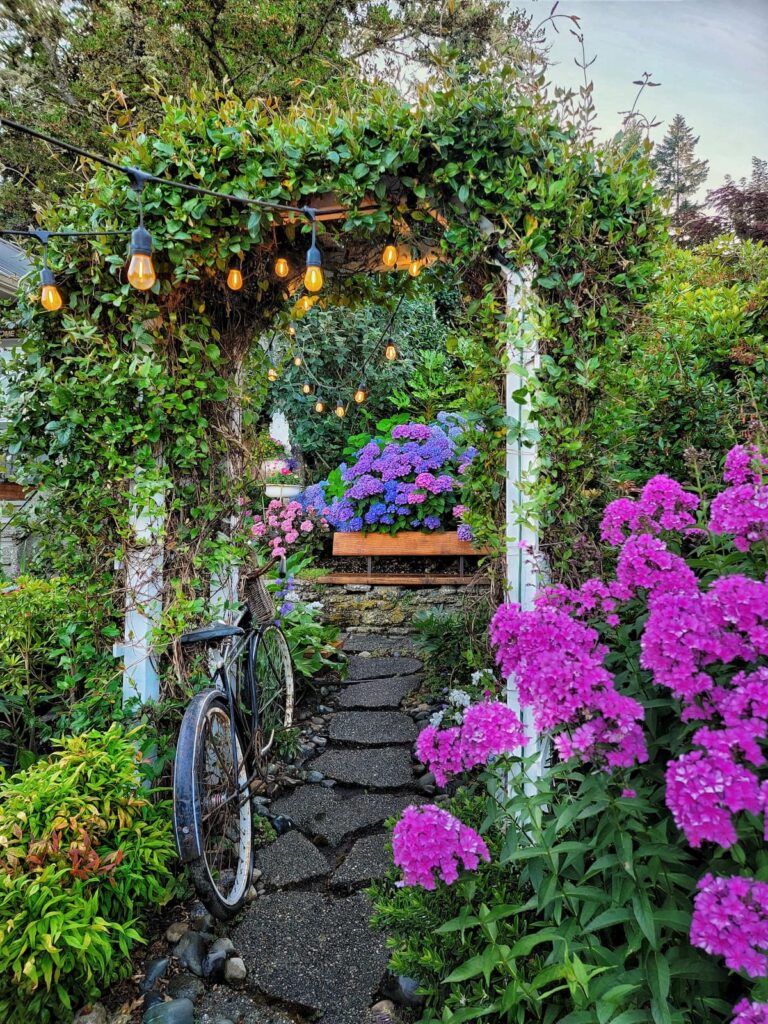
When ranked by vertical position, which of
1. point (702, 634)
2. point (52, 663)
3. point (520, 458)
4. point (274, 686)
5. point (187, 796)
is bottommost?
point (274, 686)

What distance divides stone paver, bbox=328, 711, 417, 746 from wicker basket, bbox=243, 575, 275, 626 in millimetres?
844

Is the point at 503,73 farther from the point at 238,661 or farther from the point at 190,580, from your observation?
the point at 238,661

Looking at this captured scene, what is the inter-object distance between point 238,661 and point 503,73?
2792 mm

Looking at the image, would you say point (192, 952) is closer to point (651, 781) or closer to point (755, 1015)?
point (651, 781)

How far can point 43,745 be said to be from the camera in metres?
3.02

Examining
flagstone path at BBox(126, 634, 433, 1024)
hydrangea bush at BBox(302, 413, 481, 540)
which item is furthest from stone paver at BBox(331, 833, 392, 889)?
hydrangea bush at BBox(302, 413, 481, 540)

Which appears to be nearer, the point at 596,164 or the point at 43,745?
the point at 596,164

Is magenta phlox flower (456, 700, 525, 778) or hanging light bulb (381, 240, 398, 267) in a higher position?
hanging light bulb (381, 240, 398, 267)

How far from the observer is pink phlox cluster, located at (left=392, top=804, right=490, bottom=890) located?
1.38 m

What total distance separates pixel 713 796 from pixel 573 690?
38 centimetres

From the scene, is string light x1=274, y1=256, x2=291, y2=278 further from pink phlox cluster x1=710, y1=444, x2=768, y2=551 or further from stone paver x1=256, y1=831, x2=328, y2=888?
stone paver x1=256, y1=831, x2=328, y2=888

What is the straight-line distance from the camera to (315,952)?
6.91ft

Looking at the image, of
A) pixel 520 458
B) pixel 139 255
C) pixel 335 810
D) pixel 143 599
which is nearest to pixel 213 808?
pixel 335 810

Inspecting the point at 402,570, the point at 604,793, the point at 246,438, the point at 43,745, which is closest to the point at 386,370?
the point at 402,570
